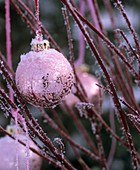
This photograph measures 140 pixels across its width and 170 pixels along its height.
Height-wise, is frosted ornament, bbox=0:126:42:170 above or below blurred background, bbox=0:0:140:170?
below

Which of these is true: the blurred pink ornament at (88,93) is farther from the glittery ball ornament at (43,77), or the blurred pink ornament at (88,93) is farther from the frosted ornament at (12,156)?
the glittery ball ornament at (43,77)

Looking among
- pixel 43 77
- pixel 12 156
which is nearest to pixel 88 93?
pixel 12 156

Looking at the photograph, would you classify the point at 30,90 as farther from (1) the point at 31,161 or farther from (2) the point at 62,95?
(1) the point at 31,161

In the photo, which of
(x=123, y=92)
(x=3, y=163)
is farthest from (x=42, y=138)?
(x=123, y=92)

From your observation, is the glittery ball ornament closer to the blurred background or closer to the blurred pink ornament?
the blurred pink ornament

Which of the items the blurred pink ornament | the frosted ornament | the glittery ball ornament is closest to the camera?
the glittery ball ornament

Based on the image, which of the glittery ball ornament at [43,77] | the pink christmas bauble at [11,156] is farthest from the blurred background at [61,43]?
the glittery ball ornament at [43,77]

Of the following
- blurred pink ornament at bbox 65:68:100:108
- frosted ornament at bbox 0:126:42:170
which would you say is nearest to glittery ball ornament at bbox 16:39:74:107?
frosted ornament at bbox 0:126:42:170

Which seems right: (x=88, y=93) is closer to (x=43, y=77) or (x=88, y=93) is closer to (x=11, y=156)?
(x=11, y=156)
